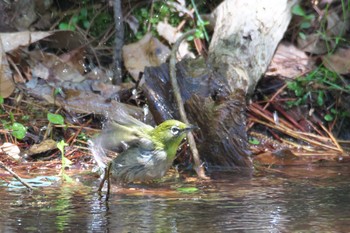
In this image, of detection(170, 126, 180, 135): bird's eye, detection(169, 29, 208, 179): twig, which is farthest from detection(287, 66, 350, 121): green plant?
detection(170, 126, 180, 135): bird's eye

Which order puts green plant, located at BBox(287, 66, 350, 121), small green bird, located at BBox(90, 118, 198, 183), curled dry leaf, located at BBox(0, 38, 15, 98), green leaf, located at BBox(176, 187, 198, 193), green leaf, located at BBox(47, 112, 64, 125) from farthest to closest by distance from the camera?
green plant, located at BBox(287, 66, 350, 121)
curled dry leaf, located at BBox(0, 38, 15, 98)
green leaf, located at BBox(47, 112, 64, 125)
small green bird, located at BBox(90, 118, 198, 183)
green leaf, located at BBox(176, 187, 198, 193)

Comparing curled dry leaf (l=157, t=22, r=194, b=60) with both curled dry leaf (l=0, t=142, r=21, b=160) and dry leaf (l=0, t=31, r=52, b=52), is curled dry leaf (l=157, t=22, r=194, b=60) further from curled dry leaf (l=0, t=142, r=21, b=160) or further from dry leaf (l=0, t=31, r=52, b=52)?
curled dry leaf (l=0, t=142, r=21, b=160)

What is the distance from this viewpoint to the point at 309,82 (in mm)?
7809

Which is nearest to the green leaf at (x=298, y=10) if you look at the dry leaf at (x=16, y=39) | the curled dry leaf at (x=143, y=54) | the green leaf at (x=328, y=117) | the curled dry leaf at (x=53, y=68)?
the green leaf at (x=328, y=117)

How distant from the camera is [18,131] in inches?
256

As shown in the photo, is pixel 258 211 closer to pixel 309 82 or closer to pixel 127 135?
pixel 127 135

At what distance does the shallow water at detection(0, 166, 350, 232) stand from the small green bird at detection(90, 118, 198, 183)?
0.52 ft

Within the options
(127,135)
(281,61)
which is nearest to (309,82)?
(281,61)

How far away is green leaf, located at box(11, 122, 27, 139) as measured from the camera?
649 centimetres

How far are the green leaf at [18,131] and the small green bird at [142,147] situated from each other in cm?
91

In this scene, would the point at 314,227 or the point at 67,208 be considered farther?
the point at 67,208

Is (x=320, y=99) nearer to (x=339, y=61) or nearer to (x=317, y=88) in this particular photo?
(x=317, y=88)

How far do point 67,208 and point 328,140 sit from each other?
3349 mm

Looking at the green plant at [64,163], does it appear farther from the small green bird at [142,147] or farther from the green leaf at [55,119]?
the green leaf at [55,119]
